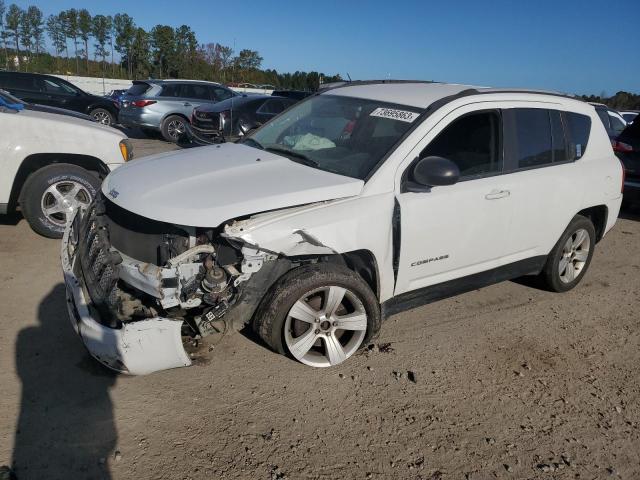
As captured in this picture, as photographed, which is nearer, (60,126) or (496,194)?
(496,194)

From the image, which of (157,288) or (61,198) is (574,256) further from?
(61,198)

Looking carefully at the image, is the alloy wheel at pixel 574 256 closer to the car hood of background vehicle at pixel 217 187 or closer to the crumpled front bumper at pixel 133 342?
the car hood of background vehicle at pixel 217 187

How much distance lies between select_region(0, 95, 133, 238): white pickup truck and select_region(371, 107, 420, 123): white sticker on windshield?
3.12m

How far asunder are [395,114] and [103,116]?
13635 millimetres

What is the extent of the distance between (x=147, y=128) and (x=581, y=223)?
12.5 meters

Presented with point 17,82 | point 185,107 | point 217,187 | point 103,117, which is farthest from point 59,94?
point 217,187

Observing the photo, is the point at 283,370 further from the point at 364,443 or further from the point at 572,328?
the point at 572,328

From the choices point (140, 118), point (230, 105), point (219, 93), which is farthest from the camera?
point (219, 93)

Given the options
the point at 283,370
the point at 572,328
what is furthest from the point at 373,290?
the point at 572,328

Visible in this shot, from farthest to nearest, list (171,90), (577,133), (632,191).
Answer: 1. (171,90)
2. (632,191)
3. (577,133)

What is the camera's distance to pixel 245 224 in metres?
2.86

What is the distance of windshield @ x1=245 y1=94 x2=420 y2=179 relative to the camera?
138 inches

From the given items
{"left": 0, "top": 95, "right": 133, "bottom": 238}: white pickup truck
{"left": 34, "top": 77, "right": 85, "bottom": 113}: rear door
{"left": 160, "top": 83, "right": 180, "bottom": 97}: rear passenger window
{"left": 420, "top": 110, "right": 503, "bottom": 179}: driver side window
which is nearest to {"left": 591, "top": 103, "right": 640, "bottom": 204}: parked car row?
{"left": 420, "top": 110, "right": 503, "bottom": 179}: driver side window

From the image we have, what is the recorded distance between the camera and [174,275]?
2812 millimetres
